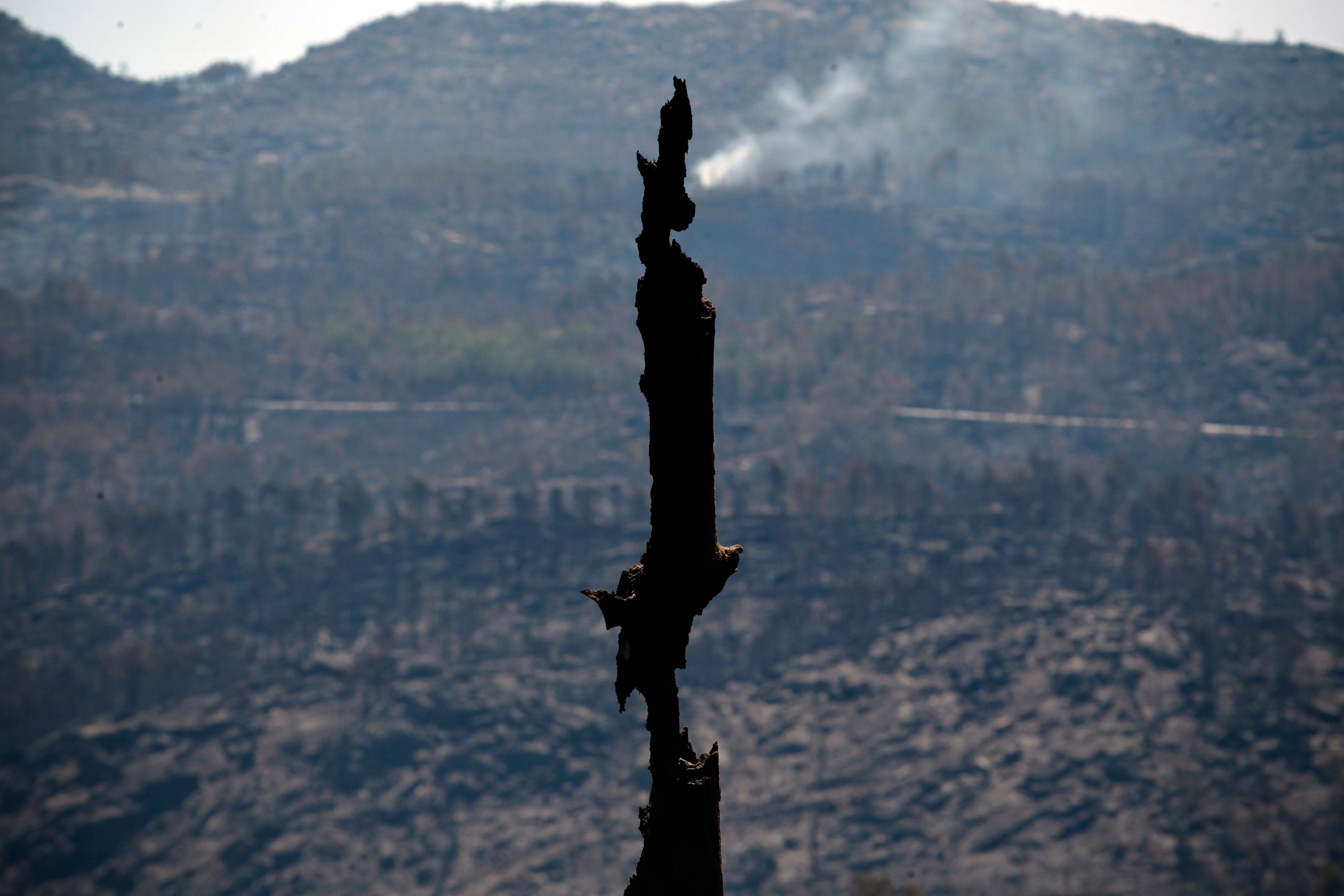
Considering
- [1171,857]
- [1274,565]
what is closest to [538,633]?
[1171,857]

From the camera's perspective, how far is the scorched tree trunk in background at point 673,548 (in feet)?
47.3

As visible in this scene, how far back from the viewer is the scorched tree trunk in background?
1441 centimetres

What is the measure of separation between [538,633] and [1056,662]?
5821cm

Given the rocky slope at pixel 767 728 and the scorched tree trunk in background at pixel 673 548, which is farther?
the rocky slope at pixel 767 728

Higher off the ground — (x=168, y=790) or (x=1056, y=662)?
(x=1056, y=662)

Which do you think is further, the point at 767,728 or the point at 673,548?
the point at 767,728

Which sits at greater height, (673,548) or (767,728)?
(673,548)

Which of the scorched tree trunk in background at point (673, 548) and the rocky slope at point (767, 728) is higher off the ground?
the scorched tree trunk in background at point (673, 548)

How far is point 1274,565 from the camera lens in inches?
7530

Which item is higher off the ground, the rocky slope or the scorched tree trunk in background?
the scorched tree trunk in background

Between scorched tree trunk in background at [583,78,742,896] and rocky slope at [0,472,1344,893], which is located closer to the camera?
scorched tree trunk in background at [583,78,742,896]

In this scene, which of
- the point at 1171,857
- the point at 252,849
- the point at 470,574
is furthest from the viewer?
the point at 470,574

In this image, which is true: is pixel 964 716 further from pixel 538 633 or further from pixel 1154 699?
pixel 538 633

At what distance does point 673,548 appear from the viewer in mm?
14828
